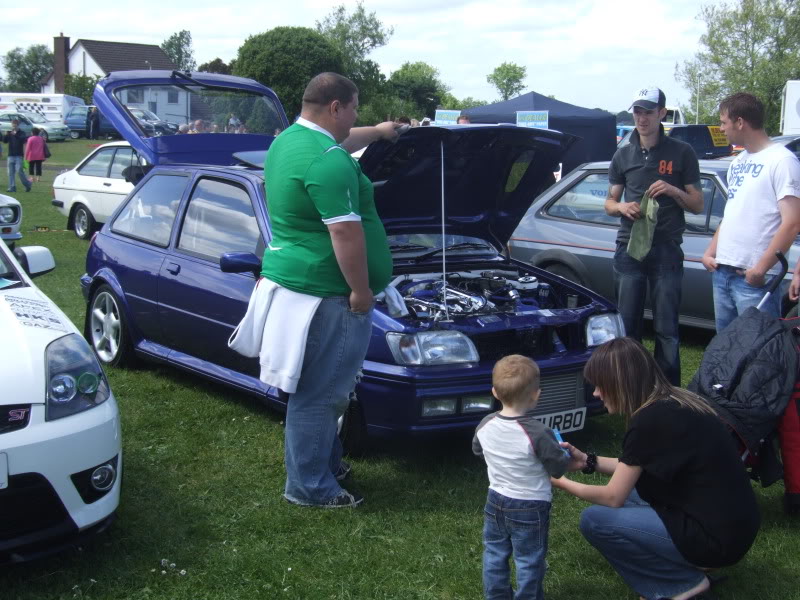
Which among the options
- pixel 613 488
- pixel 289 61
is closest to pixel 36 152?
pixel 613 488

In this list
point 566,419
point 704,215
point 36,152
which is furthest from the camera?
point 36,152

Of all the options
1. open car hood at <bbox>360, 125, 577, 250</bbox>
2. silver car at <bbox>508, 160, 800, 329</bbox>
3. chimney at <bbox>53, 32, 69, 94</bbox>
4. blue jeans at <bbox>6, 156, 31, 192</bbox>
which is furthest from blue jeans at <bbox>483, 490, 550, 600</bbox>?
chimney at <bbox>53, 32, 69, 94</bbox>

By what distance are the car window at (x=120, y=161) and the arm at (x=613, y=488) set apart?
1143 centimetres

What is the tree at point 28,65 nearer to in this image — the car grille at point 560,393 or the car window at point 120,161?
the car window at point 120,161

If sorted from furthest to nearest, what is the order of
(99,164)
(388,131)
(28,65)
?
(28,65) → (99,164) → (388,131)

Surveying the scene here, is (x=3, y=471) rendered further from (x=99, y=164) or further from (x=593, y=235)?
(x=99, y=164)

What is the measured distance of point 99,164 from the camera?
45.4ft

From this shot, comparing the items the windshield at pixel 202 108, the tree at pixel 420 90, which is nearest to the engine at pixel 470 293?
the windshield at pixel 202 108

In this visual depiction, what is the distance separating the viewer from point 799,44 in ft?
132

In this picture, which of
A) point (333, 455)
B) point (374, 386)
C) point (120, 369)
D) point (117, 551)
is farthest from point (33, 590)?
point (120, 369)

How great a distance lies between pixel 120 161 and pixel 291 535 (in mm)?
10746

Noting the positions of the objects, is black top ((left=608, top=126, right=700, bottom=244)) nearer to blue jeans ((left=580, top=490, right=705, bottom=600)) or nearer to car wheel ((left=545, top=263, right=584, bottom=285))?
car wheel ((left=545, top=263, right=584, bottom=285))

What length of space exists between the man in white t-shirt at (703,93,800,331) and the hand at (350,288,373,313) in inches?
82.6

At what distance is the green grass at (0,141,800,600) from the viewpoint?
134 inches
